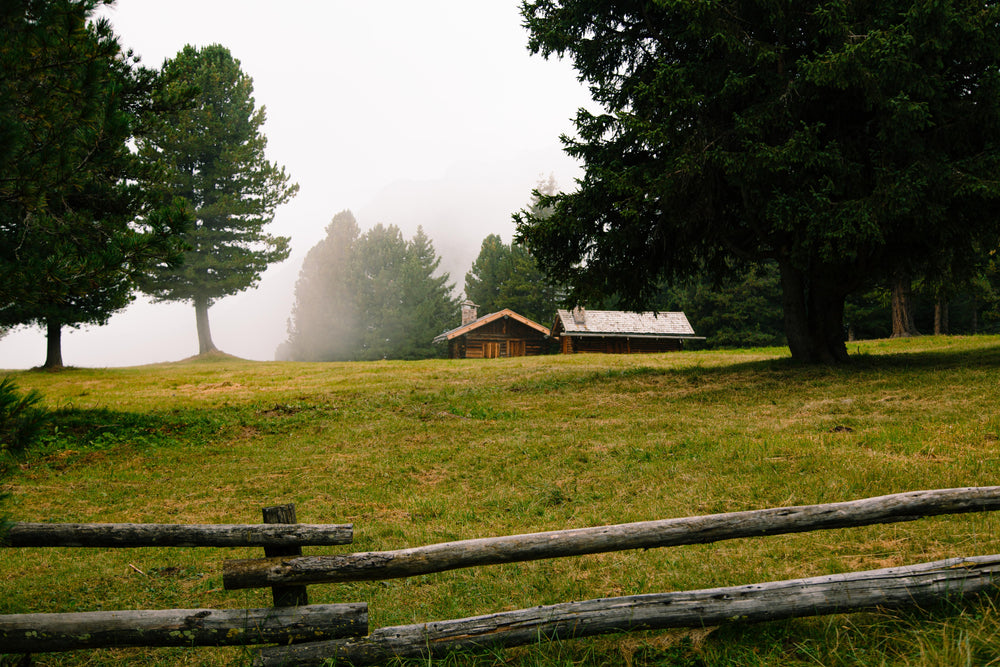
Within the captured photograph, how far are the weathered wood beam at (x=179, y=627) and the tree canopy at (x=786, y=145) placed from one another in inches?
499

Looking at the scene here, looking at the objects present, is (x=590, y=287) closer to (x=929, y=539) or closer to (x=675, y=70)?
(x=675, y=70)

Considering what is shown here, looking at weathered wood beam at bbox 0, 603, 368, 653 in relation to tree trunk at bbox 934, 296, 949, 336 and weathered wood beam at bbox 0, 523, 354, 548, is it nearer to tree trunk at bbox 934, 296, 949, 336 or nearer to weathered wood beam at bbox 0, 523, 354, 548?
weathered wood beam at bbox 0, 523, 354, 548

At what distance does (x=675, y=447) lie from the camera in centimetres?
988

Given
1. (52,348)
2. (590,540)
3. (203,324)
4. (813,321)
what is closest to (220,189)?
(203,324)

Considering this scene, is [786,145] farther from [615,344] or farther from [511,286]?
[511,286]

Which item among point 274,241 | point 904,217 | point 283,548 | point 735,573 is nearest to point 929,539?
point 735,573

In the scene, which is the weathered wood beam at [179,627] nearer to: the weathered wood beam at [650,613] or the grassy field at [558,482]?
the weathered wood beam at [650,613]

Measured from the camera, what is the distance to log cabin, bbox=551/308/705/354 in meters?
44.5

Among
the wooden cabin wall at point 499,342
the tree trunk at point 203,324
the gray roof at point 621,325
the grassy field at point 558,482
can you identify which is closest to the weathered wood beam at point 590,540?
the grassy field at point 558,482

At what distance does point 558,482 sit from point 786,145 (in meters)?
10.1

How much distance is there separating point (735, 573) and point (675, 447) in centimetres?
477

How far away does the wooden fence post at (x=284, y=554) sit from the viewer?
396cm

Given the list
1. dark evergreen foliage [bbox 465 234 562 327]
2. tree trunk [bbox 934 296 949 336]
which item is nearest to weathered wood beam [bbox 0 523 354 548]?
tree trunk [bbox 934 296 949 336]

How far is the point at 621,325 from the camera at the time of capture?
4569 centimetres
